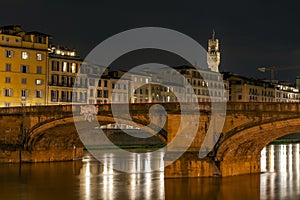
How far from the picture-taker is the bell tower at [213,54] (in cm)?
15675

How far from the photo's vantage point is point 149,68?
348 feet

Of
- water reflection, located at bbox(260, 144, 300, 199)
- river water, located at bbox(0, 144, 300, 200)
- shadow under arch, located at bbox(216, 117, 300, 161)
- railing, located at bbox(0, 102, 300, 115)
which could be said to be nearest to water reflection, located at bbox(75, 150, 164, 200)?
river water, located at bbox(0, 144, 300, 200)

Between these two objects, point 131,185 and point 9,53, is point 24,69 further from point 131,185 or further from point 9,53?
point 131,185

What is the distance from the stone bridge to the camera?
3450cm

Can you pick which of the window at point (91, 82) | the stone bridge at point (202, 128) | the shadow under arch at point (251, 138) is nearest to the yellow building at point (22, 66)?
the window at point (91, 82)

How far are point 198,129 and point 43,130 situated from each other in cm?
1717

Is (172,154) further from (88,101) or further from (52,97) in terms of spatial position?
(88,101)

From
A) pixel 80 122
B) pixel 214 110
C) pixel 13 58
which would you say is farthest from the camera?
pixel 13 58

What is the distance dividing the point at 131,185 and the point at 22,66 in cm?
3901

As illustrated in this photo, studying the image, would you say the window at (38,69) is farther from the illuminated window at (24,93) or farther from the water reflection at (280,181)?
the water reflection at (280,181)

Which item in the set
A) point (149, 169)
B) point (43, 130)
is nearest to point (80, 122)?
point (43, 130)

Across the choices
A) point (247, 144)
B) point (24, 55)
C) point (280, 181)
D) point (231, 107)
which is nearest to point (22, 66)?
point (24, 55)

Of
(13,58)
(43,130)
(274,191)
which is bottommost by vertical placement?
(274,191)

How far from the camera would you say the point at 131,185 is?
117 ft
